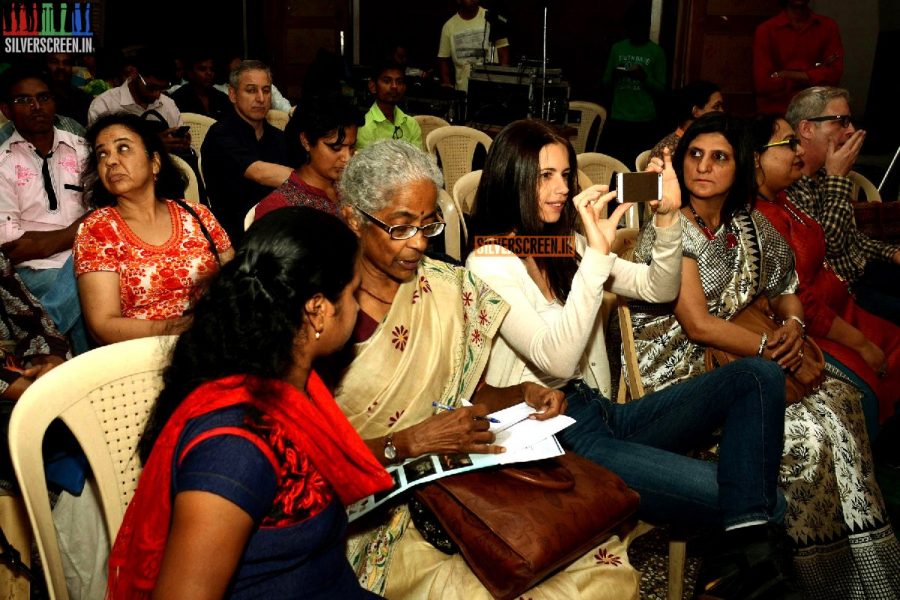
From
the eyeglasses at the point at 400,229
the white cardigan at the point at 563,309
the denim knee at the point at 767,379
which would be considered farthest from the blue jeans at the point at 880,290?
the eyeglasses at the point at 400,229

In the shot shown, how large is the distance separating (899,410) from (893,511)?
0.40 meters

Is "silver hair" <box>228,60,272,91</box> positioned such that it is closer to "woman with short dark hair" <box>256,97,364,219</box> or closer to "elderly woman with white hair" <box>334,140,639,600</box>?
"woman with short dark hair" <box>256,97,364,219</box>

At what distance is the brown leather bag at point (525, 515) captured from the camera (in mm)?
1354

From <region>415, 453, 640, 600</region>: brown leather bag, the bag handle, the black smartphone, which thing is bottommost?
<region>415, 453, 640, 600</region>: brown leather bag

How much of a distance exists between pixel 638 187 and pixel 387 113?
2.72 metres

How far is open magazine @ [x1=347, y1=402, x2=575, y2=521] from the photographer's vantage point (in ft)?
4.75

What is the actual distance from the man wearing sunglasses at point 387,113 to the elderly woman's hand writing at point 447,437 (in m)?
3.02

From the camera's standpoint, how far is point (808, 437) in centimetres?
206

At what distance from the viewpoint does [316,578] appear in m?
1.21

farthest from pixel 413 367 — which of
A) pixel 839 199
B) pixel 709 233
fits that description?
pixel 839 199

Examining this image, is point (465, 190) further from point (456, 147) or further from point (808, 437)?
point (808, 437)

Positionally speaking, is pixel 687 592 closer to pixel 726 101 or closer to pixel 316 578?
pixel 316 578

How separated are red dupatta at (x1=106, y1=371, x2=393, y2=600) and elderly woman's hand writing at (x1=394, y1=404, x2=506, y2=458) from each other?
0.81 ft

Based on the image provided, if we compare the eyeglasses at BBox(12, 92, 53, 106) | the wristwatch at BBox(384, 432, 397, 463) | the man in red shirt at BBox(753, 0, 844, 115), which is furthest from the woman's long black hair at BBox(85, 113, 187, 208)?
the man in red shirt at BBox(753, 0, 844, 115)
